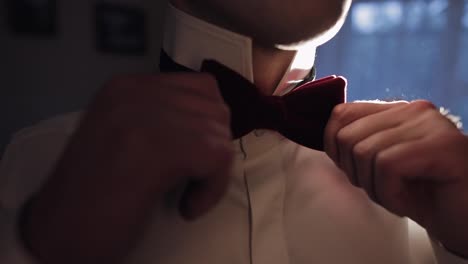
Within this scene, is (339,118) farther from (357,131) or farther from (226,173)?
(226,173)

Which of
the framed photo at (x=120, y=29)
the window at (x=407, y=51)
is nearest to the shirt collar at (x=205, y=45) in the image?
the framed photo at (x=120, y=29)

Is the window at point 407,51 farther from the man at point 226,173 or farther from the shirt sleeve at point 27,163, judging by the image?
the shirt sleeve at point 27,163

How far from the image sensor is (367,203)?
22.2 inches

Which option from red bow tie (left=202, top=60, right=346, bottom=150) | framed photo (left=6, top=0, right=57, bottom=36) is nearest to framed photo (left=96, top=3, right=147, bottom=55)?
framed photo (left=6, top=0, right=57, bottom=36)

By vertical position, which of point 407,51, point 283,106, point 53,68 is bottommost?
point 53,68

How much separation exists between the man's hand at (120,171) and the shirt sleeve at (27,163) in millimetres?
134

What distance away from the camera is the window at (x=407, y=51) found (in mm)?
1751

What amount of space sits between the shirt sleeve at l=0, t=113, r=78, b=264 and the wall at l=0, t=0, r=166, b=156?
3.01ft

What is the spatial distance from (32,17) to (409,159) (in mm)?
1315

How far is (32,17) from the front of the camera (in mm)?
1420

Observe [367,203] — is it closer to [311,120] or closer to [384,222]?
[384,222]

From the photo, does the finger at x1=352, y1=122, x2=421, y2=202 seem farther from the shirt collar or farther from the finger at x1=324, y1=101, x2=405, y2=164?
the shirt collar

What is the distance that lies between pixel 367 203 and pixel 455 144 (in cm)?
13

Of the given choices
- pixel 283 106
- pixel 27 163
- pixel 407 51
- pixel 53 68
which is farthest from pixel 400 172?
pixel 407 51
